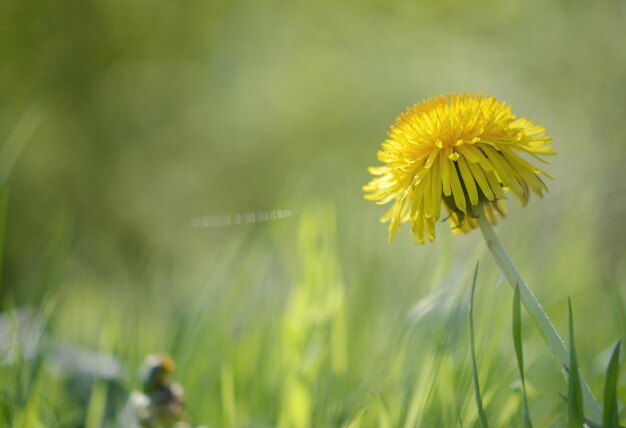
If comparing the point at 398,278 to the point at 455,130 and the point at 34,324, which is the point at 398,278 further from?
the point at 455,130

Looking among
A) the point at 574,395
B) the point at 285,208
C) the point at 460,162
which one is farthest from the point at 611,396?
the point at 285,208

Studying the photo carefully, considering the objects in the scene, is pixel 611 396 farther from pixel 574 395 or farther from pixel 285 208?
pixel 285 208

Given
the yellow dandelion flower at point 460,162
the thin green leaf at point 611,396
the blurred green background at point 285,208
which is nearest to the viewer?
the thin green leaf at point 611,396

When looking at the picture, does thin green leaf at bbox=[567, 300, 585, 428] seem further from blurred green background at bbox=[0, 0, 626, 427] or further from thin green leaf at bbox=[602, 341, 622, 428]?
blurred green background at bbox=[0, 0, 626, 427]

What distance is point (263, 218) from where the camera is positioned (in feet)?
5.09

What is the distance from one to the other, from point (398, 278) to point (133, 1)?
15.1ft

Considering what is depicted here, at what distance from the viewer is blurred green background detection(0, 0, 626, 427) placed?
128 centimetres

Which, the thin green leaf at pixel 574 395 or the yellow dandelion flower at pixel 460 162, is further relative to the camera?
the yellow dandelion flower at pixel 460 162

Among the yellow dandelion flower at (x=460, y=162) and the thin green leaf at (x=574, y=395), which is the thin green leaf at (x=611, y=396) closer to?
the thin green leaf at (x=574, y=395)

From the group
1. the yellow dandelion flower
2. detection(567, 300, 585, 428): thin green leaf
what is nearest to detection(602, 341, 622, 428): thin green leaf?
detection(567, 300, 585, 428): thin green leaf

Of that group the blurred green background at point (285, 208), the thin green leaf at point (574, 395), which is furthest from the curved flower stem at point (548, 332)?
the blurred green background at point (285, 208)

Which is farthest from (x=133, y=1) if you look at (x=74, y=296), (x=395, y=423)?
(x=395, y=423)

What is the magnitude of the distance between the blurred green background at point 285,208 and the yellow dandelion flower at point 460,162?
15 centimetres

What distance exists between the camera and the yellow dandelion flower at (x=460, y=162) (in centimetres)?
83
